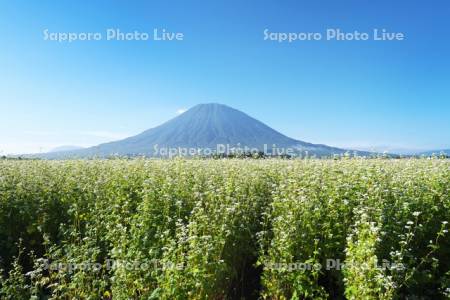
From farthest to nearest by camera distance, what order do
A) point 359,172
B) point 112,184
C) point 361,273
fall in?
1. point 112,184
2. point 359,172
3. point 361,273

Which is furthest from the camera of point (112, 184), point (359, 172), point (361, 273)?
point (112, 184)

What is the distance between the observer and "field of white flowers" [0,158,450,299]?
496 centimetres

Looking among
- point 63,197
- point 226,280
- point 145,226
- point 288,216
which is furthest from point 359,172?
point 63,197

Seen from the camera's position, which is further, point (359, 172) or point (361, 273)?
point (359, 172)

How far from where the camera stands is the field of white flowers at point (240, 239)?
16.3 feet

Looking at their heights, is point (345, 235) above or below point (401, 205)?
below

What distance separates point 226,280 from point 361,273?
2.35m

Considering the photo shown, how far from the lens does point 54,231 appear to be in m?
8.41

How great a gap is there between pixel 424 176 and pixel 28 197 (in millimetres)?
8561

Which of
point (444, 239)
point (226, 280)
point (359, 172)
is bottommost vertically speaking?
point (226, 280)

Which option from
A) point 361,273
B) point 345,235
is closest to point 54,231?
point 345,235

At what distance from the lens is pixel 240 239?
6.51m

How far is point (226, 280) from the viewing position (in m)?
6.17

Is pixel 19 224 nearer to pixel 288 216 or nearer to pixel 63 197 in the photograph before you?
pixel 63 197
